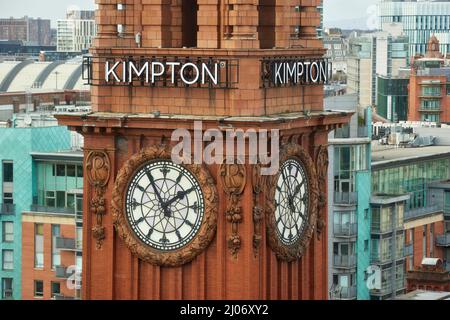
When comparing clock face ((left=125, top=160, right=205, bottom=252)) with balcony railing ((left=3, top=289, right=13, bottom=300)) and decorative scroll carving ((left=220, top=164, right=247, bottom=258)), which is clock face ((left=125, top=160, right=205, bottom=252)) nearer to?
decorative scroll carving ((left=220, top=164, right=247, bottom=258))

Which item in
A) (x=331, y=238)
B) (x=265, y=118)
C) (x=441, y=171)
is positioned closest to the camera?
(x=265, y=118)

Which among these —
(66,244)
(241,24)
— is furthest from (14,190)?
(241,24)

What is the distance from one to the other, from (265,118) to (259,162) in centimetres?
80

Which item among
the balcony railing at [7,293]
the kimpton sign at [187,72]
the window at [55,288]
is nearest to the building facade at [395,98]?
the balcony railing at [7,293]

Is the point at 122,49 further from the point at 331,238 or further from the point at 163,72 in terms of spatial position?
the point at 331,238

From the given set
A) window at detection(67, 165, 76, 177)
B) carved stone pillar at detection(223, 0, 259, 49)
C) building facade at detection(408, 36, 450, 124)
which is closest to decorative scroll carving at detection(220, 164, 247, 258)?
carved stone pillar at detection(223, 0, 259, 49)

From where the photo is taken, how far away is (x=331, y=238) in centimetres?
8512

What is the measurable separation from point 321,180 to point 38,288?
46624 millimetres

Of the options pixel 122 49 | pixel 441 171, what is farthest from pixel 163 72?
pixel 441 171

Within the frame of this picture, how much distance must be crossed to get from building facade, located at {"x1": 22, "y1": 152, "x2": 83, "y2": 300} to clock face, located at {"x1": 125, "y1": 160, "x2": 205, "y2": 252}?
149 feet

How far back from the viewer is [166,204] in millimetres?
40188

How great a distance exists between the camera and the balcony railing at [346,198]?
85.9 metres

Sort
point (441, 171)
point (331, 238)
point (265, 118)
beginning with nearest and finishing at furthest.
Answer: point (265, 118)
point (331, 238)
point (441, 171)

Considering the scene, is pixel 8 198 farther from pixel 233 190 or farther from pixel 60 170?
pixel 233 190
